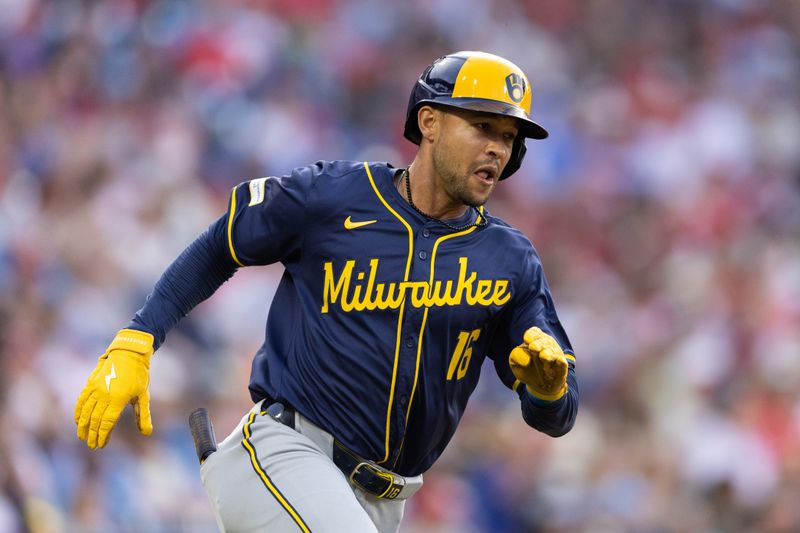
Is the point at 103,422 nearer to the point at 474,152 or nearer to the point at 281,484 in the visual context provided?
the point at 281,484

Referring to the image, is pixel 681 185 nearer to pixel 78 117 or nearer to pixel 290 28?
pixel 290 28

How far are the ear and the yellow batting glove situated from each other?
0.81 meters

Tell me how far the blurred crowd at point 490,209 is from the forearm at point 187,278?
9.28 ft

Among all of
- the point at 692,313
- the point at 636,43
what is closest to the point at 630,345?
the point at 692,313

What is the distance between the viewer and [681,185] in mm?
9289

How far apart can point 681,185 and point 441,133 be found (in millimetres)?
5667

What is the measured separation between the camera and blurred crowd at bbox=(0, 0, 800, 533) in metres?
7.18

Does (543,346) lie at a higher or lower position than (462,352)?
higher

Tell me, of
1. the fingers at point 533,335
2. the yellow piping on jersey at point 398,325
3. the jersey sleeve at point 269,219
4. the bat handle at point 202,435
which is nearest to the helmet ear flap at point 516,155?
the yellow piping on jersey at point 398,325

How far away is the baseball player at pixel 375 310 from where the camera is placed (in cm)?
379

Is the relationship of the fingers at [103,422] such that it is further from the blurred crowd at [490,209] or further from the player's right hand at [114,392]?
the blurred crowd at [490,209]

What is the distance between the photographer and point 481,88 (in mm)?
3855

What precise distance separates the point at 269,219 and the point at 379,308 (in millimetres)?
450

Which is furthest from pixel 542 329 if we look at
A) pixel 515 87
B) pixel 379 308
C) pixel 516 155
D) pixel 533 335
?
pixel 515 87
